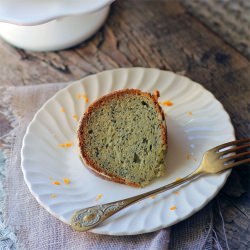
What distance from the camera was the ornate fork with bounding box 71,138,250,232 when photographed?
3.29ft

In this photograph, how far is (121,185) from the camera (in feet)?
3.57

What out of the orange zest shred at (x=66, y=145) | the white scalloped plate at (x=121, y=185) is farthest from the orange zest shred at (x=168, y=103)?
the orange zest shred at (x=66, y=145)

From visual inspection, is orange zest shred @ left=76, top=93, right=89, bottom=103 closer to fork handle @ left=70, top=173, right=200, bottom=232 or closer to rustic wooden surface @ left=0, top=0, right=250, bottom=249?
rustic wooden surface @ left=0, top=0, right=250, bottom=249

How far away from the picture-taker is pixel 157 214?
1.02m

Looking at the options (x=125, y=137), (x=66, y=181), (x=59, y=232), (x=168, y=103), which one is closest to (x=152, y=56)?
(x=168, y=103)

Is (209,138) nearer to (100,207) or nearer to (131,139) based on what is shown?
(131,139)

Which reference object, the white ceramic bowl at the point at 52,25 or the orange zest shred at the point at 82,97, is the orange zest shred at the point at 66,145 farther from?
the white ceramic bowl at the point at 52,25

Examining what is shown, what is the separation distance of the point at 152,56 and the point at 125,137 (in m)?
0.37

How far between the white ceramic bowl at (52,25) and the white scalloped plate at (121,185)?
0.18m

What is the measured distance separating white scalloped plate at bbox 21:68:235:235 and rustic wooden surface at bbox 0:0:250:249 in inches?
3.8

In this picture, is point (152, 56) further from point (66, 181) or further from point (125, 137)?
point (66, 181)

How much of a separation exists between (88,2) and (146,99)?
253 millimetres

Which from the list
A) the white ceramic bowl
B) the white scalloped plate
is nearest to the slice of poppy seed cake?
the white scalloped plate

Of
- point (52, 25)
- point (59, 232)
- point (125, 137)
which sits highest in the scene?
point (52, 25)
